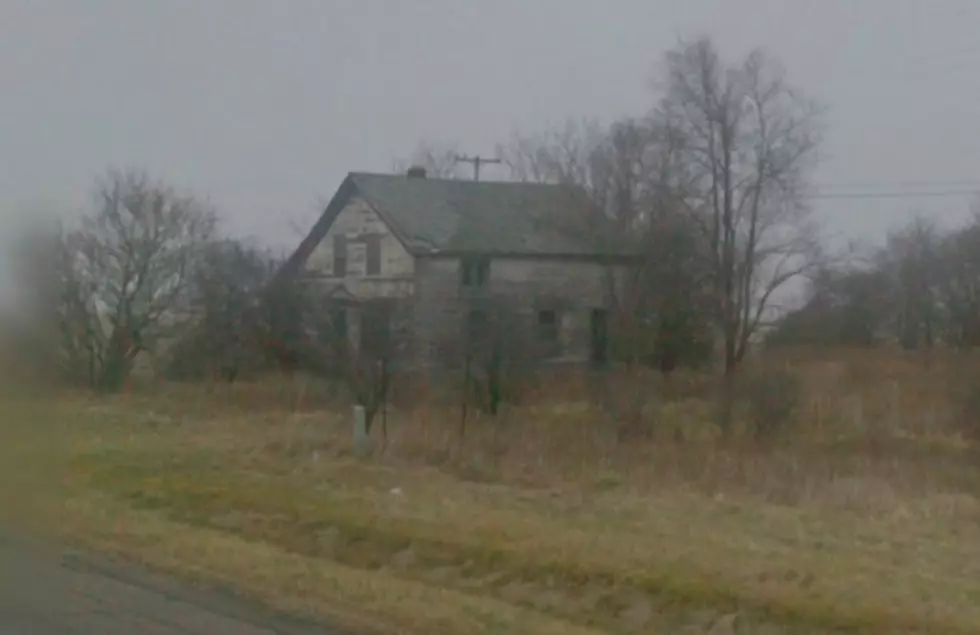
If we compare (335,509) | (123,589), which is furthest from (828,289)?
(123,589)

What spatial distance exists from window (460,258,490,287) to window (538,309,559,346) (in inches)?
268

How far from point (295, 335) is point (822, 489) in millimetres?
17554

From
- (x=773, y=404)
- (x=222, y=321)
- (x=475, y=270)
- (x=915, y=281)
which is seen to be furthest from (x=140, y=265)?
(x=915, y=281)

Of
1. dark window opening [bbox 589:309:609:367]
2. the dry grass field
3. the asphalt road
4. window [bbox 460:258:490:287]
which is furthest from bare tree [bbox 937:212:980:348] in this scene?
the asphalt road

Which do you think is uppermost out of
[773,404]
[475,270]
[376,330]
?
[475,270]

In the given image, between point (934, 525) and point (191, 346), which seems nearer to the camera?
point (934, 525)

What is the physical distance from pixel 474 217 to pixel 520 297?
19223 millimetres

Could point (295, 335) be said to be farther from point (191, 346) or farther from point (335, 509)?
point (335, 509)

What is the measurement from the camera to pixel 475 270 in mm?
45062

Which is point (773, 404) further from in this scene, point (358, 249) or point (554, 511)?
point (358, 249)

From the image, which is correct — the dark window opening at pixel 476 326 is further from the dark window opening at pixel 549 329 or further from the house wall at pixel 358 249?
the house wall at pixel 358 249

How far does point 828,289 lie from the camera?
49.3 metres

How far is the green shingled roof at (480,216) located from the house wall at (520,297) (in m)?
0.52

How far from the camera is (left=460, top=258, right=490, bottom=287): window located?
143ft
